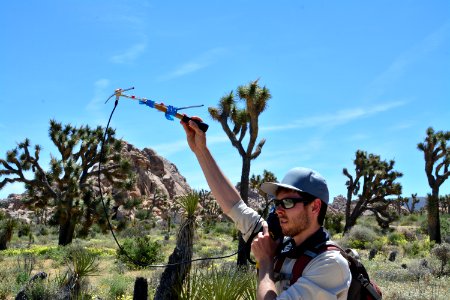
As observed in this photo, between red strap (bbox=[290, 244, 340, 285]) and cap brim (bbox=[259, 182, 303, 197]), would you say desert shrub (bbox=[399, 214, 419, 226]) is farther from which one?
red strap (bbox=[290, 244, 340, 285])

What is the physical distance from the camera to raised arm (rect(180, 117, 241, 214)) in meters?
2.50

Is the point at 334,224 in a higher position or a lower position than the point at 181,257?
higher

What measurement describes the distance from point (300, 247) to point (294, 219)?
4.7 inches

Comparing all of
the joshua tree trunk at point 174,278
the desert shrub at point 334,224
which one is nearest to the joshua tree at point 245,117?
the joshua tree trunk at point 174,278

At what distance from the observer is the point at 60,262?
54.3ft

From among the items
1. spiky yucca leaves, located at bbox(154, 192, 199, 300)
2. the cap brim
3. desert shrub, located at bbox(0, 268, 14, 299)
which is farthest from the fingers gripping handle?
desert shrub, located at bbox(0, 268, 14, 299)

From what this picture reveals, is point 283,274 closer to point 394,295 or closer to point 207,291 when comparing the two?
point 207,291

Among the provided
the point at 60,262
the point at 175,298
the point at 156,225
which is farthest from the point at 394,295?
the point at 156,225

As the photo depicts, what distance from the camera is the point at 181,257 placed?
7.08 metres

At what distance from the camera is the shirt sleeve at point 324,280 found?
179 centimetres

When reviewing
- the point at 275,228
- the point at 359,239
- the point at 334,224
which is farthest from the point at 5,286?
the point at 334,224

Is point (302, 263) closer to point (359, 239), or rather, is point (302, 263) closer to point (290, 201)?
point (290, 201)

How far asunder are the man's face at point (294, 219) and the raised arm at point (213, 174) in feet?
1.73

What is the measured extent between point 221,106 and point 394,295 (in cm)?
895
